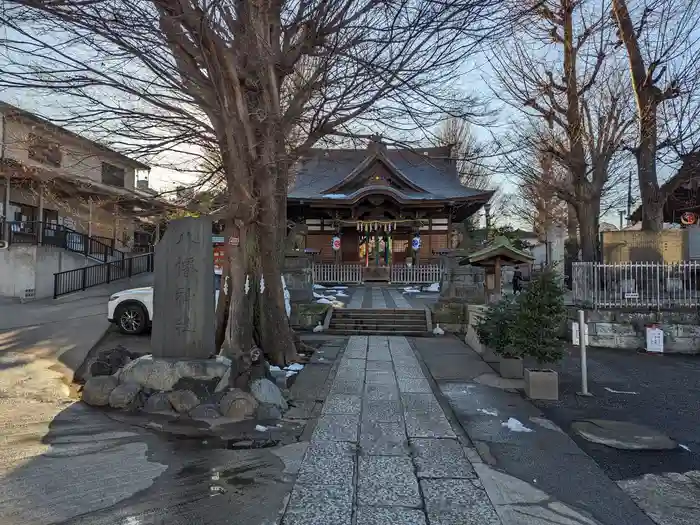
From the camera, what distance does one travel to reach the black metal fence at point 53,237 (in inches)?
674

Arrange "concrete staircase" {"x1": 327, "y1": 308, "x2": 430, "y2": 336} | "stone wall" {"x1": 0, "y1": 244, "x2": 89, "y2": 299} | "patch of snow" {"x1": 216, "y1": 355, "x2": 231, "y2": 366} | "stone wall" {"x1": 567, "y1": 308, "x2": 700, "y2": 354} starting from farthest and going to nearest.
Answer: "stone wall" {"x1": 0, "y1": 244, "x2": 89, "y2": 299}, "concrete staircase" {"x1": 327, "y1": 308, "x2": 430, "y2": 336}, "stone wall" {"x1": 567, "y1": 308, "x2": 700, "y2": 354}, "patch of snow" {"x1": 216, "y1": 355, "x2": 231, "y2": 366}

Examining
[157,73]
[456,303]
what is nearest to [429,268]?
[456,303]

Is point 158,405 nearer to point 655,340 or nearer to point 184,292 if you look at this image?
point 184,292

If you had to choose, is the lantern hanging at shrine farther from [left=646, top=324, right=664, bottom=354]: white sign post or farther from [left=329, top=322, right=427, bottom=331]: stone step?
[left=646, top=324, right=664, bottom=354]: white sign post

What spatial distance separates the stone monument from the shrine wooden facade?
17521mm

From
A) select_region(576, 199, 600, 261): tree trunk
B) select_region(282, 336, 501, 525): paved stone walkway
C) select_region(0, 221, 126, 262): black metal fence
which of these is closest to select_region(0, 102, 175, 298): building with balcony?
select_region(0, 221, 126, 262): black metal fence

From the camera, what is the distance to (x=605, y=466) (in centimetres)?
411

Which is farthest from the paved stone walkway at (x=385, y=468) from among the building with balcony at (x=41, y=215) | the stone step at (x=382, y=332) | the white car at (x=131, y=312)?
the building with balcony at (x=41, y=215)

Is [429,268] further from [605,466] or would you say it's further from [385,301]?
[605,466]

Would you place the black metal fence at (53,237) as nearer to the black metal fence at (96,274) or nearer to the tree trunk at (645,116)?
the black metal fence at (96,274)

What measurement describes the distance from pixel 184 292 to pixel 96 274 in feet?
51.9

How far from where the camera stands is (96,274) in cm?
1917

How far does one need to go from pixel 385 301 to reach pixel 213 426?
1157cm

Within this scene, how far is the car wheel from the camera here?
10.5 meters
